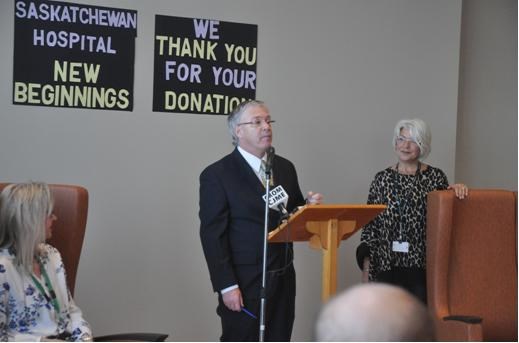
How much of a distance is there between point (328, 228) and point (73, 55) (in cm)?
190

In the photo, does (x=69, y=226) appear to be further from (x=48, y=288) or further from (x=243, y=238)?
(x=243, y=238)

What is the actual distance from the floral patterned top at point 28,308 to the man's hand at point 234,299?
66 centimetres

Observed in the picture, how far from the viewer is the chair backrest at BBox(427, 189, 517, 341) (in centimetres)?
355

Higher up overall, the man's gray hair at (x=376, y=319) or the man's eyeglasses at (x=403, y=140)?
the man's eyeglasses at (x=403, y=140)

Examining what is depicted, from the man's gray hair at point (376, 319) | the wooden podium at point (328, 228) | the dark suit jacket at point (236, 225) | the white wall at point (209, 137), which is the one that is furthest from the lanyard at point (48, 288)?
the man's gray hair at point (376, 319)

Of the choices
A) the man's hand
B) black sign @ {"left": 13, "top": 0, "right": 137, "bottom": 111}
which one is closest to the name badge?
the man's hand

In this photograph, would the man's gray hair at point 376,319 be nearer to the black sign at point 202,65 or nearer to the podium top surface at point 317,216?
the podium top surface at point 317,216

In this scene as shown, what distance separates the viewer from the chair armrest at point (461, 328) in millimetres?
3236

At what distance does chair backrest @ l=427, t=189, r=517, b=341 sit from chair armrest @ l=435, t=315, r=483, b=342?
0.53 feet

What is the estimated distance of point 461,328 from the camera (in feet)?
10.7

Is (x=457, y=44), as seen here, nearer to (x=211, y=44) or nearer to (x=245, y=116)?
(x=211, y=44)

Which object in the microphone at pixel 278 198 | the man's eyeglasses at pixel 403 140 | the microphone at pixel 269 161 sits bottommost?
the microphone at pixel 278 198

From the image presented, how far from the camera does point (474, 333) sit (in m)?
3.24

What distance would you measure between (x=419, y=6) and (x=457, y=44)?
358 millimetres
